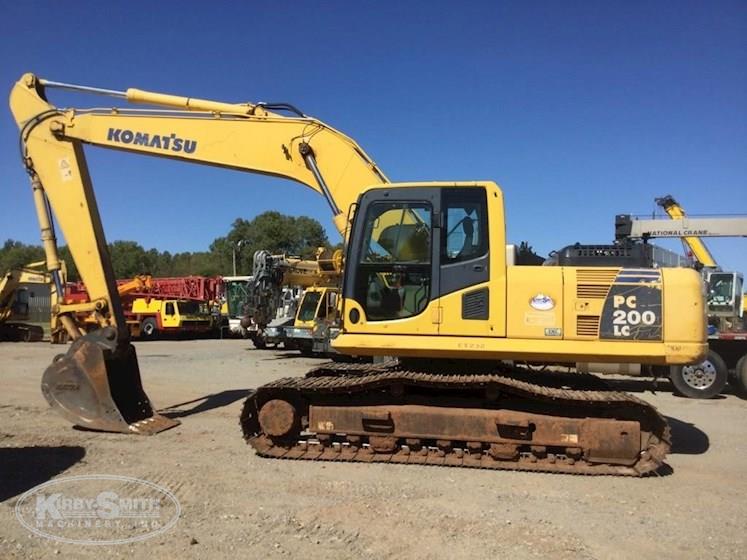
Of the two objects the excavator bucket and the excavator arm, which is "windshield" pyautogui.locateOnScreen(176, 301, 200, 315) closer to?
the excavator arm

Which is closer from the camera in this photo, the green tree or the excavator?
the excavator

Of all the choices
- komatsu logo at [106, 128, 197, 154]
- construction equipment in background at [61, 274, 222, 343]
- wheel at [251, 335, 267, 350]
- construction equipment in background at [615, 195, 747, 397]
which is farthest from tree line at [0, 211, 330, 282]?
komatsu logo at [106, 128, 197, 154]

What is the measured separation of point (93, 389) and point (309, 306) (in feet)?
38.0

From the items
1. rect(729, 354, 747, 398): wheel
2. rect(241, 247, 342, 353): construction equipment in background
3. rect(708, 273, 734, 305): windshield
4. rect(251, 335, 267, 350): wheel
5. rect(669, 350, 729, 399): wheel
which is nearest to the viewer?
rect(669, 350, 729, 399): wheel

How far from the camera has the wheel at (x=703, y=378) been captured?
1126 centimetres

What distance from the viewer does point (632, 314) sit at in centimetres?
610

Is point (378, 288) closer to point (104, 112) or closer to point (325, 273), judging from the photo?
point (104, 112)

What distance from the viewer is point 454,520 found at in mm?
4793

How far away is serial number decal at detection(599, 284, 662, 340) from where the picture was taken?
6059mm

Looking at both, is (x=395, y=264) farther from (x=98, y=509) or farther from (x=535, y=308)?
(x=98, y=509)

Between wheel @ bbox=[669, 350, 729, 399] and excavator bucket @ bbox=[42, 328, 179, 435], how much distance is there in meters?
9.24

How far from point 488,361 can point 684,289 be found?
2.11 meters

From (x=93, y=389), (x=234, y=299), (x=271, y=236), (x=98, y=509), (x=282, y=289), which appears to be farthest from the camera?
(x=271, y=236)

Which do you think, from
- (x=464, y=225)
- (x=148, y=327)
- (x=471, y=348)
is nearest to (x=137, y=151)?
(x=464, y=225)
